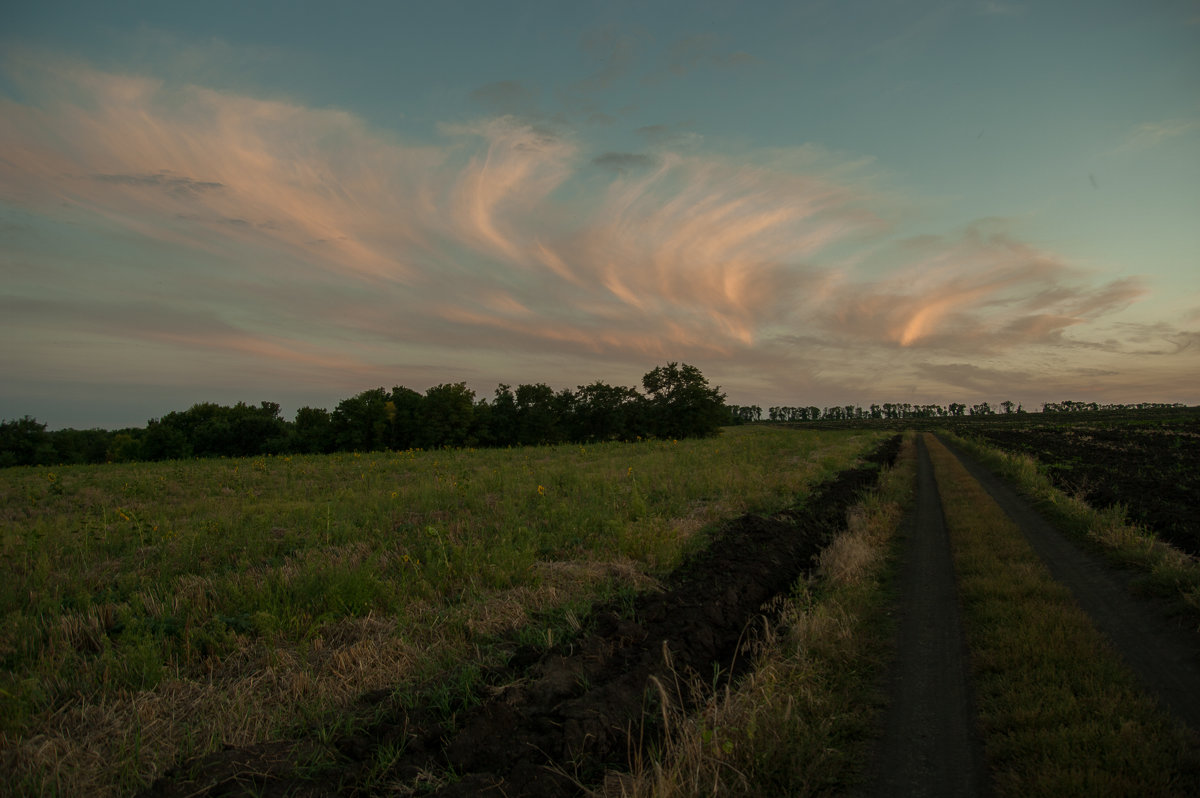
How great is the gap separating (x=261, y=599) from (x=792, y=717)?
6056 mm

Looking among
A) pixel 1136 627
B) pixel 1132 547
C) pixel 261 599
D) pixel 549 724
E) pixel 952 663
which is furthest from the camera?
pixel 1132 547

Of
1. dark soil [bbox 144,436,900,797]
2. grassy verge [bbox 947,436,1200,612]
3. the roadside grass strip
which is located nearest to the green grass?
dark soil [bbox 144,436,900,797]

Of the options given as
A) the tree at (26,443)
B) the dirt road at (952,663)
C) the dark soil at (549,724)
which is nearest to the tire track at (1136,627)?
the dirt road at (952,663)

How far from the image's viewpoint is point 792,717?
15.0 ft

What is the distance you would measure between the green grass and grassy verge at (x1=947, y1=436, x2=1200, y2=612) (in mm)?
6470

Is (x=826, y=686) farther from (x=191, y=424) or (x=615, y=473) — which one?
(x=191, y=424)

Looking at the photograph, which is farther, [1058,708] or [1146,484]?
[1146,484]

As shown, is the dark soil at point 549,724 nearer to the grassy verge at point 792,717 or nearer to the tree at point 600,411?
the grassy verge at point 792,717

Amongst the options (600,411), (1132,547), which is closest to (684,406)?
(600,411)

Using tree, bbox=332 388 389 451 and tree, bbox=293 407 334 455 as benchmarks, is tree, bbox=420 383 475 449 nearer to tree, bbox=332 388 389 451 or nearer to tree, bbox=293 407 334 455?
tree, bbox=332 388 389 451

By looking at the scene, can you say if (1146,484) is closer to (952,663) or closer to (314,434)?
(952,663)

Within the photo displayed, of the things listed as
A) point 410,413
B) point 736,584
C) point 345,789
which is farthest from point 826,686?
point 410,413

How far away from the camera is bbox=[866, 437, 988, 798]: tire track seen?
4.03 meters

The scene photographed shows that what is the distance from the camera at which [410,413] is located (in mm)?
56875
